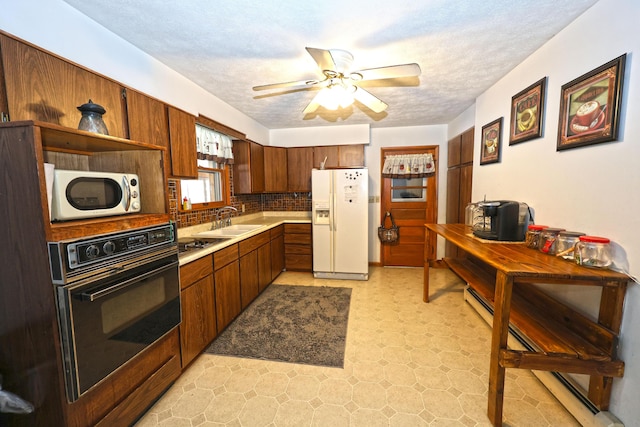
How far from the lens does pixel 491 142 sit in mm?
2561

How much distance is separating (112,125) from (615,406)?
326 centimetres

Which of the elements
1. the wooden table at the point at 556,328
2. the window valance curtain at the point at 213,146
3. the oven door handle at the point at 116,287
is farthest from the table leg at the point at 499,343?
the window valance curtain at the point at 213,146

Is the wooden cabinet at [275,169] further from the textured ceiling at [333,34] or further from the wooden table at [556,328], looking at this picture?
the wooden table at [556,328]

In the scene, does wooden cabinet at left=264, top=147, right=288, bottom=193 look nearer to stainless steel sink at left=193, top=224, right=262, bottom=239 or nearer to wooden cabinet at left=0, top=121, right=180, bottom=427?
stainless steel sink at left=193, top=224, right=262, bottom=239

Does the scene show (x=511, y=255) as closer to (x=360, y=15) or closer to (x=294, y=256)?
(x=360, y=15)

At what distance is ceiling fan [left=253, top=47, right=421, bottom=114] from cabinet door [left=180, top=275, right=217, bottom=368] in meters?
→ 1.59

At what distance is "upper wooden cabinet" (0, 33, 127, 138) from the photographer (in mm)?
1182

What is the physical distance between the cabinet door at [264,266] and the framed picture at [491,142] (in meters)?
2.72

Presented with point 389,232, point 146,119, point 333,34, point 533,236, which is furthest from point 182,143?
point 389,232

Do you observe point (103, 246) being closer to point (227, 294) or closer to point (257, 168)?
point (227, 294)

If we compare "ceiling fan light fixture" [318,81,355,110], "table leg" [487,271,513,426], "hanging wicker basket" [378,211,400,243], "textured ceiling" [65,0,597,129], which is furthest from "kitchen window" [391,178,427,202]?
"table leg" [487,271,513,426]

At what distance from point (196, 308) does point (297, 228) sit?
2120 mm

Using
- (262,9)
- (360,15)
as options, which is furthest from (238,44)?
(360,15)

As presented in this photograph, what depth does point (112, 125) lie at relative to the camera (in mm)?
1626
